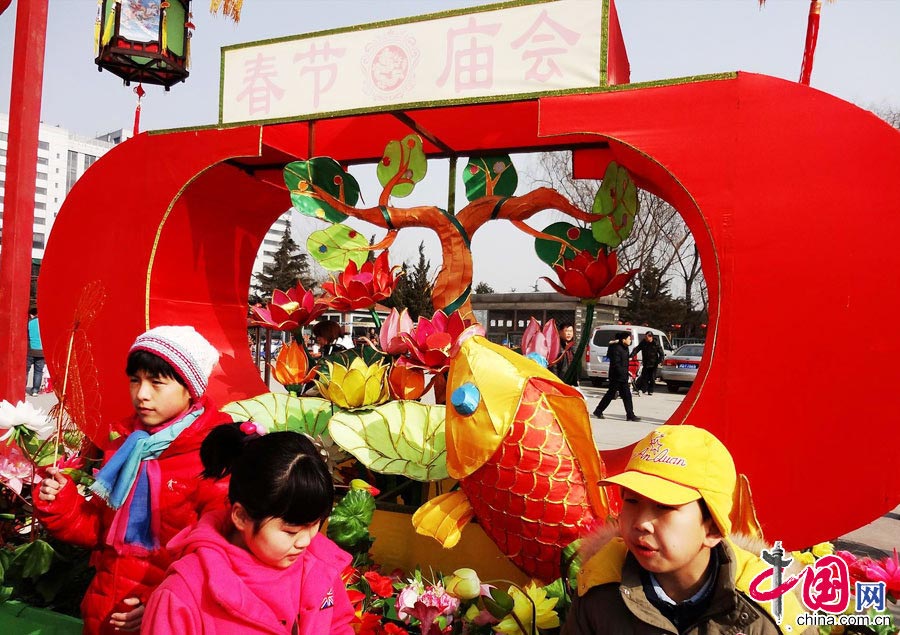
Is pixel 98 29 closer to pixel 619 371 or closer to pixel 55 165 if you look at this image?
pixel 619 371

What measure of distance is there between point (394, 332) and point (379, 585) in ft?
3.24

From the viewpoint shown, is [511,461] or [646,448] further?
[511,461]

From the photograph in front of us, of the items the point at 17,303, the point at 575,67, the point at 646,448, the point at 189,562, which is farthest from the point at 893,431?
the point at 17,303

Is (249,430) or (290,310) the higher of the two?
(290,310)

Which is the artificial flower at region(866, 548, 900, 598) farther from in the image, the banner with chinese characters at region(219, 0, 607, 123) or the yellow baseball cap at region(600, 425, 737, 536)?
the banner with chinese characters at region(219, 0, 607, 123)

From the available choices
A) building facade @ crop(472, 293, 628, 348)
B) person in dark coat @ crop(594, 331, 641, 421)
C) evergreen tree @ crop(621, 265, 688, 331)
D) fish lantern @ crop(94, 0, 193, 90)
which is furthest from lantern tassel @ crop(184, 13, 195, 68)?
evergreen tree @ crop(621, 265, 688, 331)

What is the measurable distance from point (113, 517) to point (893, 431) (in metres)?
2.17

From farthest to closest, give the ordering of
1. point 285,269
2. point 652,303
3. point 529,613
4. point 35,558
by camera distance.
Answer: point 285,269 < point 652,303 < point 35,558 < point 529,613

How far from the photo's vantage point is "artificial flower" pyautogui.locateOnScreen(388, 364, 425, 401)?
8.19 ft

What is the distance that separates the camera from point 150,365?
164cm

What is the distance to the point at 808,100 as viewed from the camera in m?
2.08

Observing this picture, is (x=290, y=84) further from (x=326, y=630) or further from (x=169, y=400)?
(x=326, y=630)

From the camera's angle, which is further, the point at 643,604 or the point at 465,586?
the point at 465,586

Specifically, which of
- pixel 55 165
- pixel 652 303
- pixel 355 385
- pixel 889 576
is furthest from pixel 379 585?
pixel 55 165
